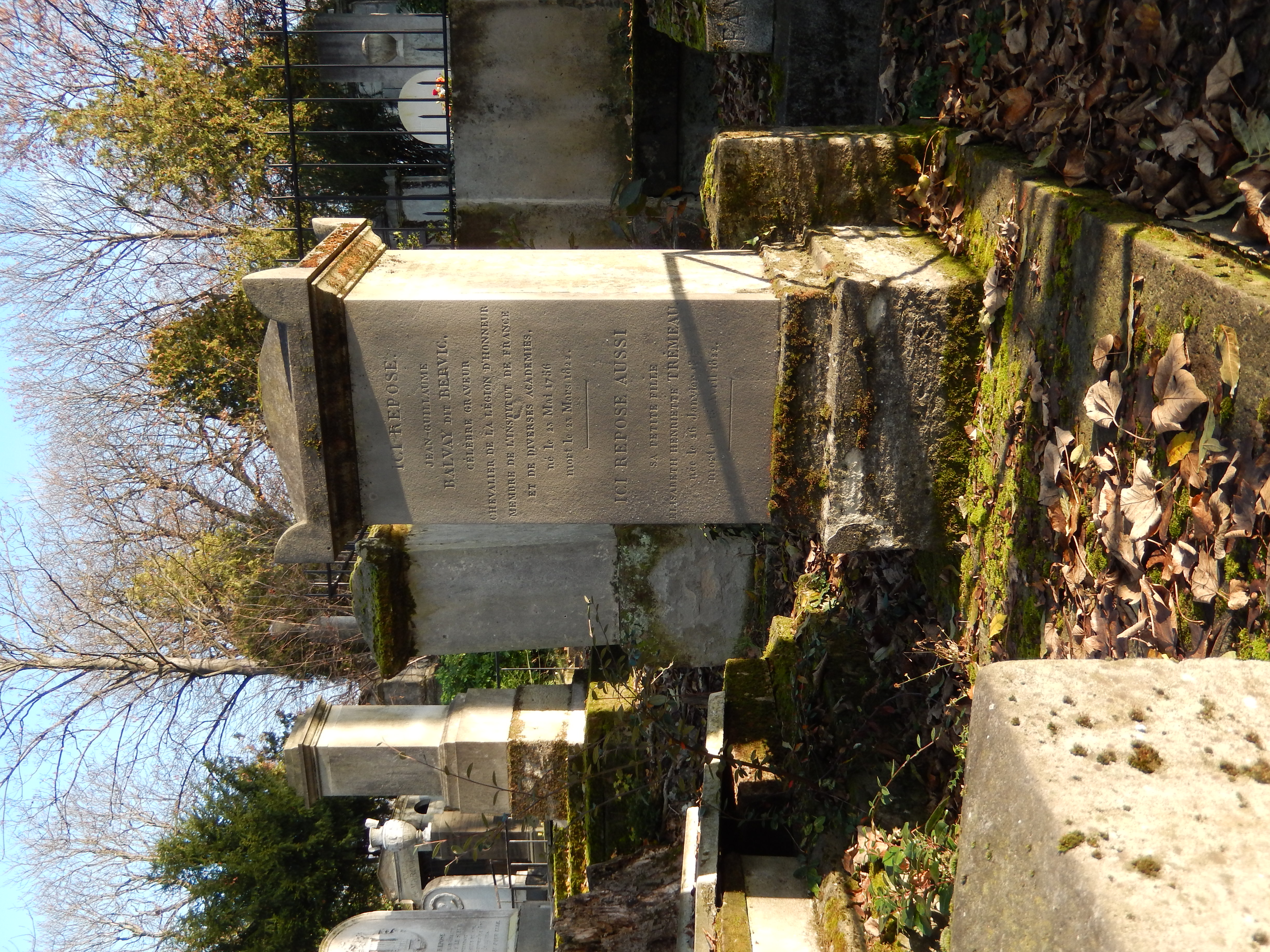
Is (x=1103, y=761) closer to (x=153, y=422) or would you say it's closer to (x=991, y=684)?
(x=991, y=684)

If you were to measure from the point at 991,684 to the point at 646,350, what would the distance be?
277 centimetres

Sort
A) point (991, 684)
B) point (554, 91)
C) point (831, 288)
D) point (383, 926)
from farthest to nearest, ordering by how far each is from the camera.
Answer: point (383, 926) < point (554, 91) < point (831, 288) < point (991, 684)

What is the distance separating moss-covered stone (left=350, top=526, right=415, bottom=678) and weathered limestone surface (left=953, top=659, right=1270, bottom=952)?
436 cm

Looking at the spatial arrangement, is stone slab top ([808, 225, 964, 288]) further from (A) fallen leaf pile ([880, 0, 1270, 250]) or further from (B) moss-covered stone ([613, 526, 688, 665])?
(B) moss-covered stone ([613, 526, 688, 665])

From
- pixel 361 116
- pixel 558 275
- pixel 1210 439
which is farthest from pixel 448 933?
pixel 361 116

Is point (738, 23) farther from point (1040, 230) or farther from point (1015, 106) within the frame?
point (1040, 230)

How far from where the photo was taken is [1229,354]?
2.25 m

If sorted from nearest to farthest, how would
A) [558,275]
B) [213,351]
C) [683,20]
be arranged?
[558,275], [683,20], [213,351]

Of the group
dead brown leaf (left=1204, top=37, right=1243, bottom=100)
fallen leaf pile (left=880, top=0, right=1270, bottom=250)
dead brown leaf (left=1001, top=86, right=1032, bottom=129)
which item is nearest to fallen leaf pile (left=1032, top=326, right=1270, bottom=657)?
fallen leaf pile (left=880, top=0, right=1270, bottom=250)

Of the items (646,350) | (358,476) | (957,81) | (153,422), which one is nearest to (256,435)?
(153,422)

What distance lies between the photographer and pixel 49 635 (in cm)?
1209

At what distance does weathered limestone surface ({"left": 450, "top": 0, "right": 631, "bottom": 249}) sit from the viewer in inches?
283

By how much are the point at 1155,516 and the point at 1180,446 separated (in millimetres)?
225

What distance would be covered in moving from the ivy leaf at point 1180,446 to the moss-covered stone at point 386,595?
13.8 ft
